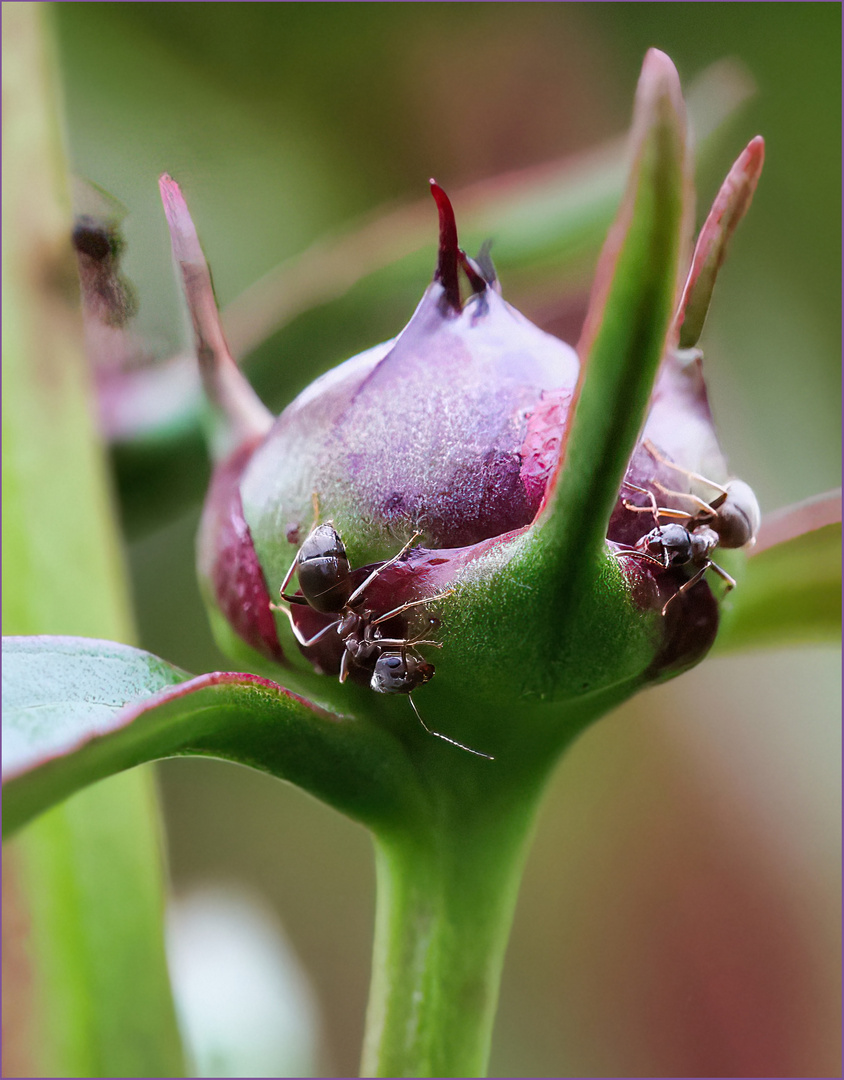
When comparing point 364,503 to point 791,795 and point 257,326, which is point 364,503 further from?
point 791,795

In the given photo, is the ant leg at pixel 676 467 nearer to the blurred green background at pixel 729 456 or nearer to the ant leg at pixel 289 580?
the ant leg at pixel 289 580

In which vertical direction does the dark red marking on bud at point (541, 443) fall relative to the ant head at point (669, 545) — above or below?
above

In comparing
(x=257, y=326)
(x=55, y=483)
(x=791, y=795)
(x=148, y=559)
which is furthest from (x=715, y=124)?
(x=791, y=795)

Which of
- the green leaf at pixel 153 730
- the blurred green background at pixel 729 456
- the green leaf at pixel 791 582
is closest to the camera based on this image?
the green leaf at pixel 153 730

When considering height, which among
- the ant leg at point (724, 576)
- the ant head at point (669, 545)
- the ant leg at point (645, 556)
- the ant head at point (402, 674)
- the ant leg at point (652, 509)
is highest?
the ant leg at point (652, 509)

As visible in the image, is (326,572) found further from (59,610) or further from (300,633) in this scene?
(59,610)

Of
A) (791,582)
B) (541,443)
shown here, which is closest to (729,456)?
(791,582)

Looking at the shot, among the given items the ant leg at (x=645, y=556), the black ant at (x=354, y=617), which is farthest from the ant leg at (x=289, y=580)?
the ant leg at (x=645, y=556)
